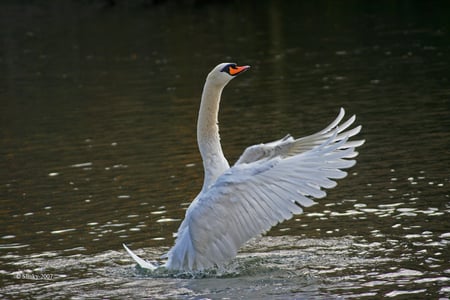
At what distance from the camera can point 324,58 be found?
27.7 m

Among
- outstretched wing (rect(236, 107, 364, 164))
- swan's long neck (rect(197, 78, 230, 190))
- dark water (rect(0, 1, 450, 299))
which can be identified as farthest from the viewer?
outstretched wing (rect(236, 107, 364, 164))

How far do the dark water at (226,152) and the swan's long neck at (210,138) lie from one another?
978mm

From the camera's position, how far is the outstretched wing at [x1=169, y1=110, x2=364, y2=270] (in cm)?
921

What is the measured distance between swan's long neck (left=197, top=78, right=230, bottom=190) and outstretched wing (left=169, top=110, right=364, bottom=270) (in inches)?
25.1

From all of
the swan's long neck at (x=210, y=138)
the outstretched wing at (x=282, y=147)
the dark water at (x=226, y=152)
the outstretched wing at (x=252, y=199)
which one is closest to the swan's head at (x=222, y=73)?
the swan's long neck at (x=210, y=138)

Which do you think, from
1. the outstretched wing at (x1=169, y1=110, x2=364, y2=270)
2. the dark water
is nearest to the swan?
the outstretched wing at (x1=169, y1=110, x2=364, y2=270)

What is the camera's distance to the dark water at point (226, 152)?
1009 cm

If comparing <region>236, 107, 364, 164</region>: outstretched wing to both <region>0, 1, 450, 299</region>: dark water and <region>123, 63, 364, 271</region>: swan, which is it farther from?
<region>0, 1, 450, 299</region>: dark water

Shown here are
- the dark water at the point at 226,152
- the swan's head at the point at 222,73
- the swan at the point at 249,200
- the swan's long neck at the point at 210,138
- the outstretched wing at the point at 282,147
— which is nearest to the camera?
the swan at the point at 249,200

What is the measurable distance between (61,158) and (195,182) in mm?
3592

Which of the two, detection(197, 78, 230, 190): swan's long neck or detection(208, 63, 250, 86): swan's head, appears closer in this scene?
detection(197, 78, 230, 190): swan's long neck

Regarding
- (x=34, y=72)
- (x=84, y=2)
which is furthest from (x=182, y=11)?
(x=34, y=72)

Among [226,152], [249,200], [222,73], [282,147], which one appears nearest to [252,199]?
[249,200]

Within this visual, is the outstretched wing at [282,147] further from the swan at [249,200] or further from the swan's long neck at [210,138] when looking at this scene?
the swan at [249,200]
